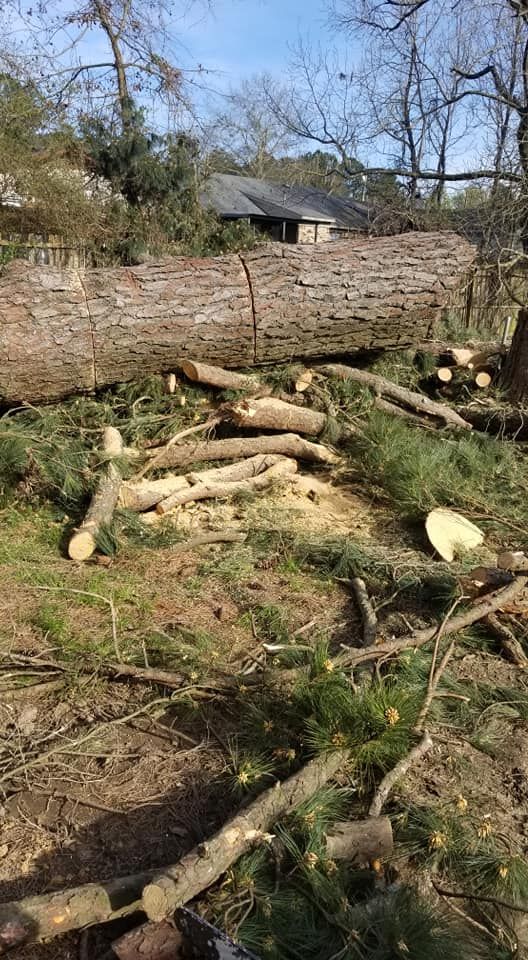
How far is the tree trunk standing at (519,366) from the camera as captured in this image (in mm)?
6238

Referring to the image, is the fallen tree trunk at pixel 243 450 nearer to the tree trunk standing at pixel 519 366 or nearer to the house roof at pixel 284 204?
the tree trunk standing at pixel 519 366

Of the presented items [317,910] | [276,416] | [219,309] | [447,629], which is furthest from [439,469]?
[317,910]

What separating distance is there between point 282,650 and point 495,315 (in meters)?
9.10

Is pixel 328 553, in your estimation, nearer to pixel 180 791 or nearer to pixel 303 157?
pixel 180 791

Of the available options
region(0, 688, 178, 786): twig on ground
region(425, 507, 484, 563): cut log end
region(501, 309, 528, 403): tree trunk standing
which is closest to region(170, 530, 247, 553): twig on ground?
region(425, 507, 484, 563): cut log end

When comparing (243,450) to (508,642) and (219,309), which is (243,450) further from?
(508,642)

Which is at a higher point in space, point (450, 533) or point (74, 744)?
point (450, 533)

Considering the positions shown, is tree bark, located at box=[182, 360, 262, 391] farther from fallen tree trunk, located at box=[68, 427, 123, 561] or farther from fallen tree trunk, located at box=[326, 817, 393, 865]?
fallen tree trunk, located at box=[326, 817, 393, 865]

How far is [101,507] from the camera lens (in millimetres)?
4094

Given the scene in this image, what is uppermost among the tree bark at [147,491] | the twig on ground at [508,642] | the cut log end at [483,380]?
the cut log end at [483,380]

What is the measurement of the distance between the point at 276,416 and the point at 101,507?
1719mm

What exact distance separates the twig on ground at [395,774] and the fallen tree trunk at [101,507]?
2.20 metres

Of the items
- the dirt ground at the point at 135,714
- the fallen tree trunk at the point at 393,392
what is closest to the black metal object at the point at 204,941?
the dirt ground at the point at 135,714

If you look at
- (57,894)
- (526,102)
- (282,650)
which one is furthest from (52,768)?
(526,102)
